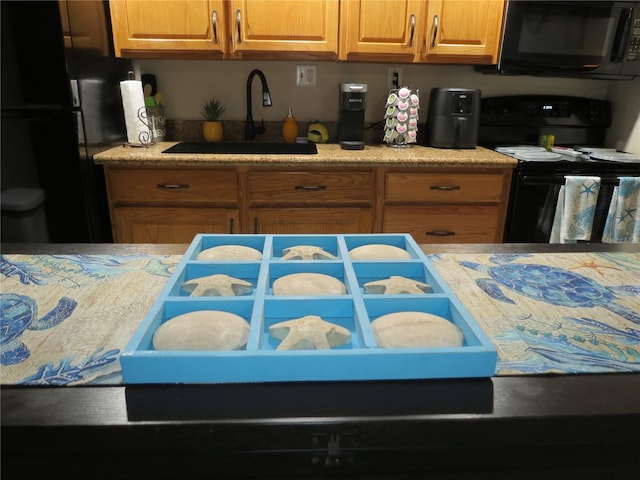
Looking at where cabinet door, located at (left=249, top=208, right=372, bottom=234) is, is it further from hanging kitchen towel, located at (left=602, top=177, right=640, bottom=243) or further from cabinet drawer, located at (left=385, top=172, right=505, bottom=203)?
hanging kitchen towel, located at (left=602, top=177, right=640, bottom=243)

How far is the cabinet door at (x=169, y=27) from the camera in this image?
2357mm

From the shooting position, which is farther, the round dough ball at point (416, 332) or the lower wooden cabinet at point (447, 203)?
the lower wooden cabinet at point (447, 203)

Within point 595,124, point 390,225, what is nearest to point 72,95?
point 390,225

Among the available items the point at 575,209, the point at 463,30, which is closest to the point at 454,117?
the point at 463,30

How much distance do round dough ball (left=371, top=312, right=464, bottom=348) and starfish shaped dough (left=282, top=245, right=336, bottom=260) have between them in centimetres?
24

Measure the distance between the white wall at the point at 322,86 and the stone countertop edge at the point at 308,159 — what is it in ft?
1.76

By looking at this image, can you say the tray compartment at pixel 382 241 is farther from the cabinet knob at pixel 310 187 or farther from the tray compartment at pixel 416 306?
the cabinet knob at pixel 310 187

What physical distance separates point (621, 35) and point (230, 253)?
8.54 feet

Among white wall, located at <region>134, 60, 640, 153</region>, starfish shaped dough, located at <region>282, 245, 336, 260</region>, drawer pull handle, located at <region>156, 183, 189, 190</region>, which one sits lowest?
A: drawer pull handle, located at <region>156, 183, 189, 190</region>

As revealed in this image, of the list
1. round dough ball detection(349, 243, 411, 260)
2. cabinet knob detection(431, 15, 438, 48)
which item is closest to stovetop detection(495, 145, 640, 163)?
cabinet knob detection(431, 15, 438, 48)

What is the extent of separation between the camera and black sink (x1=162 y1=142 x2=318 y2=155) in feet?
8.75

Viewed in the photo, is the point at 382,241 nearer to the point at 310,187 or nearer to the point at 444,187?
the point at 310,187

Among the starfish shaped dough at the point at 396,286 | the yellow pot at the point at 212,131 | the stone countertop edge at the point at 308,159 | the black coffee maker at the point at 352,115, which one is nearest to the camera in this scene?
the starfish shaped dough at the point at 396,286

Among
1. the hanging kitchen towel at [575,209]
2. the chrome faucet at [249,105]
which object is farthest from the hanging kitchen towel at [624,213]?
the chrome faucet at [249,105]
